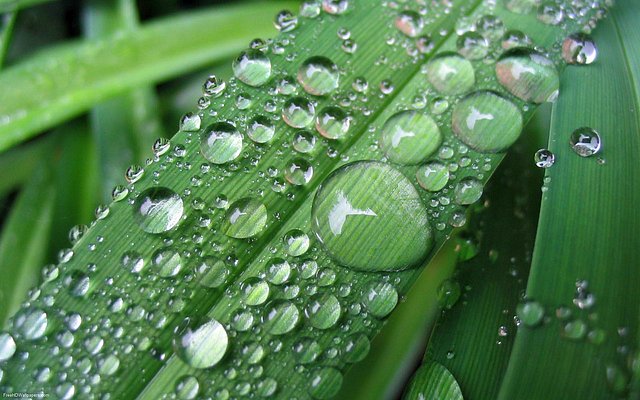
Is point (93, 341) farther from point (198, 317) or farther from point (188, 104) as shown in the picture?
point (188, 104)

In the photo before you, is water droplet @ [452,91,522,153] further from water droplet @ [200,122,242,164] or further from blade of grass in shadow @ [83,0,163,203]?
blade of grass in shadow @ [83,0,163,203]

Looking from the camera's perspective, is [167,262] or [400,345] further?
[400,345]

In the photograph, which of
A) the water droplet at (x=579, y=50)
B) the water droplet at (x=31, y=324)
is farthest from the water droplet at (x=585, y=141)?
the water droplet at (x=31, y=324)

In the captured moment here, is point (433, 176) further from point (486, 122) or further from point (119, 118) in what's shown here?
point (119, 118)

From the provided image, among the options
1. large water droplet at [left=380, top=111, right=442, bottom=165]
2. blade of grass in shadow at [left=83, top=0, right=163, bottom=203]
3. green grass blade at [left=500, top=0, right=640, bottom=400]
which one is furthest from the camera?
blade of grass in shadow at [left=83, top=0, right=163, bottom=203]

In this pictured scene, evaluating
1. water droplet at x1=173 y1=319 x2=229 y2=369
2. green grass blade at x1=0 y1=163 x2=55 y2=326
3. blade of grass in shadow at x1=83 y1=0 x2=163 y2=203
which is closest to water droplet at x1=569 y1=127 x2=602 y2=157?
water droplet at x1=173 y1=319 x2=229 y2=369

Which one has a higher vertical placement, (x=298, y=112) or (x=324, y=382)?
(x=298, y=112)

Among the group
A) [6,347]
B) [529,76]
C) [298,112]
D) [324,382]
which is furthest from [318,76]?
[6,347]
